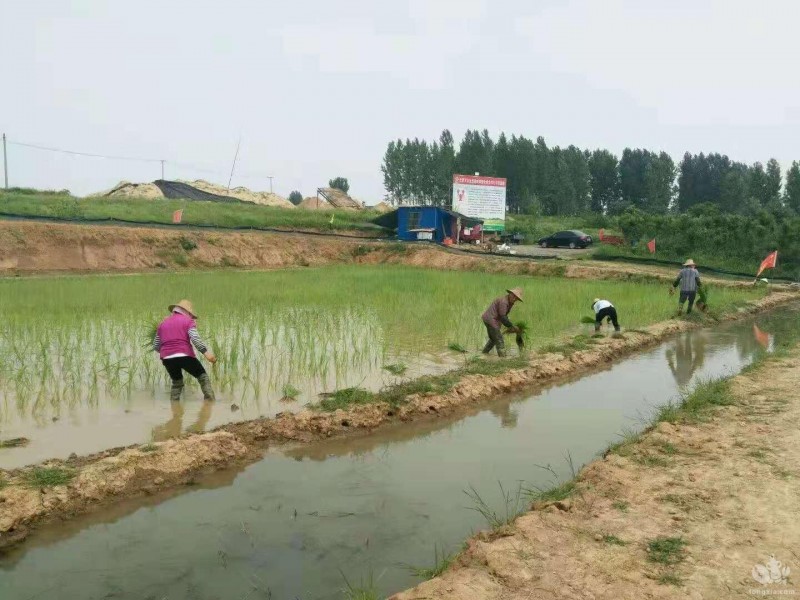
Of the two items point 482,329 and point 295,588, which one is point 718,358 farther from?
point 295,588

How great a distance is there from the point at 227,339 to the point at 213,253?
16810 millimetres

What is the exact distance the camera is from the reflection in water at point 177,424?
229 inches

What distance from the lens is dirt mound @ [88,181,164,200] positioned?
3634 centimetres

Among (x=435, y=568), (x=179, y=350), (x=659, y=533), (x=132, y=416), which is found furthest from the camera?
(x=179, y=350)

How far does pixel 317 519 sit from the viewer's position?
4.26m

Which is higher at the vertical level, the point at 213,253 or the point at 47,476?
the point at 213,253

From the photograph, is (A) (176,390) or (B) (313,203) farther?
(B) (313,203)

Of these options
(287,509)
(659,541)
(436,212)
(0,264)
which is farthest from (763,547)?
(436,212)

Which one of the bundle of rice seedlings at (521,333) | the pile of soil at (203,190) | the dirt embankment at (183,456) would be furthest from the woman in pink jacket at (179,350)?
the pile of soil at (203,190)

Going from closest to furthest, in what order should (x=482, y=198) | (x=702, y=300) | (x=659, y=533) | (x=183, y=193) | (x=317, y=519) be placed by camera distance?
(x=659, y=533) < (x=317, y=519) < (x=702, y=300) < (x=482, y=198) < (x=183, y=193)

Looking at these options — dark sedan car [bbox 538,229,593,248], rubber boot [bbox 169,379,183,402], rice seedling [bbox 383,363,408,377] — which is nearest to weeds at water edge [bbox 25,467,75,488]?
rubber boot [bbox 169,379,183,402]

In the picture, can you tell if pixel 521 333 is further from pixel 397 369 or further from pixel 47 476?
pixel 47 476

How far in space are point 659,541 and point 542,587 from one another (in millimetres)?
884

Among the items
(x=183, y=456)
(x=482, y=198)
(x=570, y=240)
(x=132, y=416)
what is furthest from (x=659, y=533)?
(x=482, y=198)
